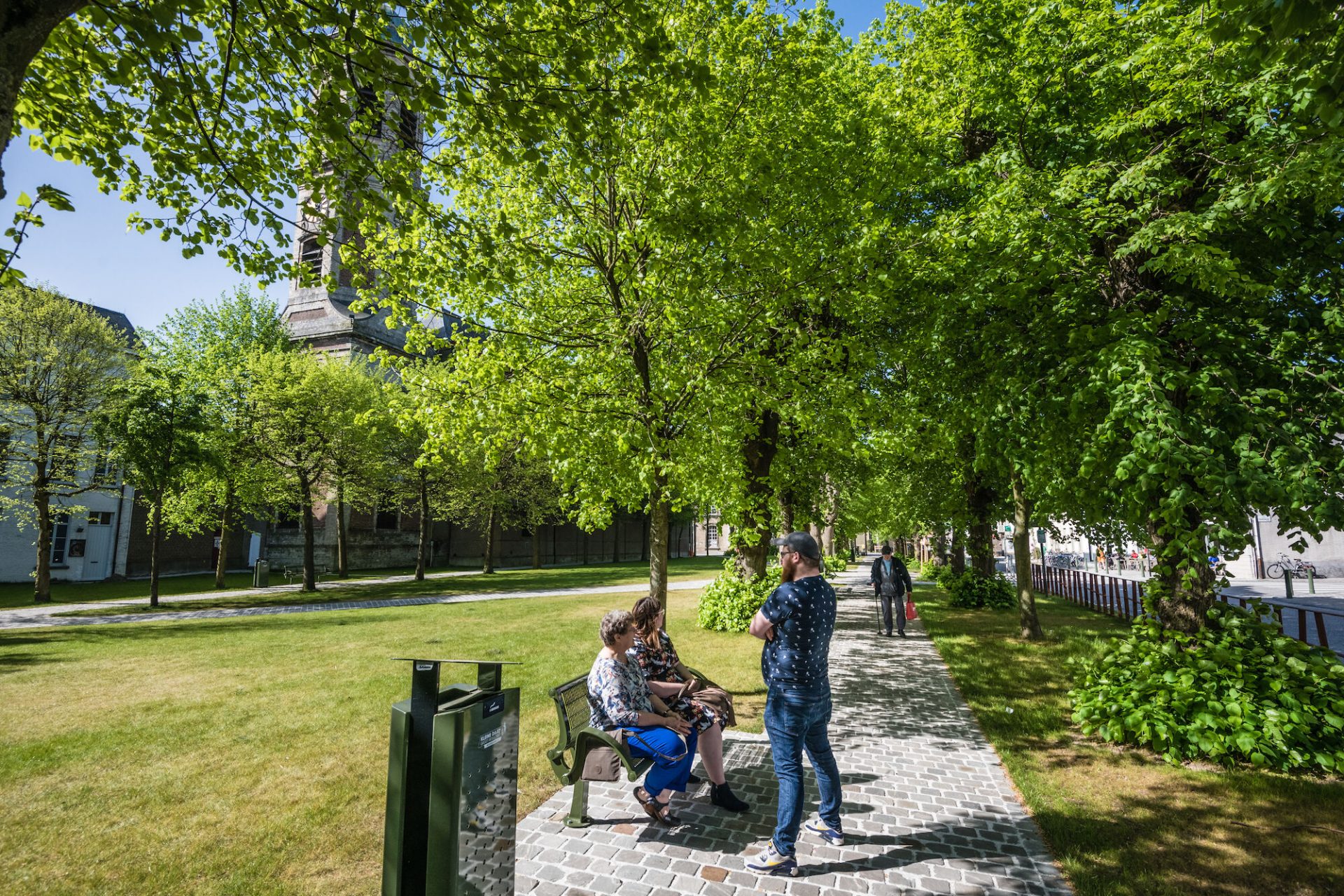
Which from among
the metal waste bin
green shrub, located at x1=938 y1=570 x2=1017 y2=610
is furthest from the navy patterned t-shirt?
green shrub, located at x1=938 y1=570 x2=1017 y2=610

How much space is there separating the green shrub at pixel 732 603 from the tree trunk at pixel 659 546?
5.78 m

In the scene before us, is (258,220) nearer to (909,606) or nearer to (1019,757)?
(1019,757)

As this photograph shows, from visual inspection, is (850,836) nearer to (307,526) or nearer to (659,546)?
(659,546)

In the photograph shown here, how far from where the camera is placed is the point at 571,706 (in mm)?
5039

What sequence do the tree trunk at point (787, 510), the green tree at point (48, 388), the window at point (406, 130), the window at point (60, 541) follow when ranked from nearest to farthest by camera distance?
the window at point (406, 130), the tree trunk at point (787, 510), the green tree at point (48, 388), the window at point (60, 541)

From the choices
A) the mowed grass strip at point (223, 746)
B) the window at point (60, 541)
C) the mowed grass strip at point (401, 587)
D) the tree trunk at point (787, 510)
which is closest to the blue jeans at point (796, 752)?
the mowed grass strip at point (223, 746)

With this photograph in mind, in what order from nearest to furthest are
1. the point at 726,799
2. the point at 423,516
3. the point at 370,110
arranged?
the point at 726,799
the point at 370,110
the point at 423,516

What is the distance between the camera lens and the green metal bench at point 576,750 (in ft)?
14.5

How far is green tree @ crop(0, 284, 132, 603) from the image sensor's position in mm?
19234

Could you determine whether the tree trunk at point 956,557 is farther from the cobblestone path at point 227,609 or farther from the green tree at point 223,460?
the green tree at point 223,460

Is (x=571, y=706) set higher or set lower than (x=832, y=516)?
lower

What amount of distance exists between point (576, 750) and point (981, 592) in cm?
1769

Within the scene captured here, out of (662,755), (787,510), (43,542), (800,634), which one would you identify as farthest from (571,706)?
(43,542)

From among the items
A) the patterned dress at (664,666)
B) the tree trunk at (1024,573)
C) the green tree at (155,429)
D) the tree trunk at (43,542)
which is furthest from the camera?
the tree trunk at (43,542)
